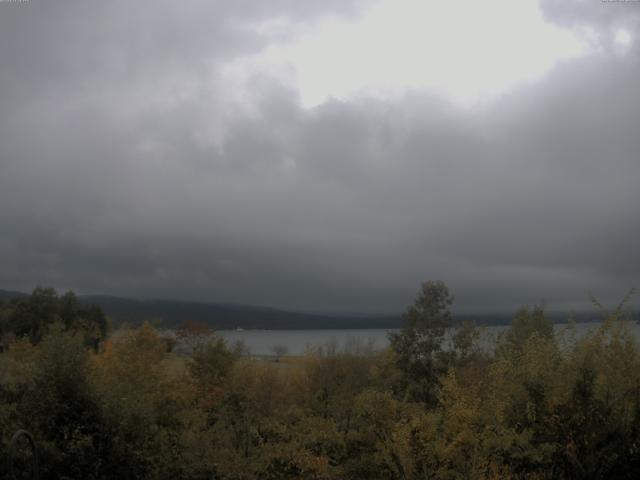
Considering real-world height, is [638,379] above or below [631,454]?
above

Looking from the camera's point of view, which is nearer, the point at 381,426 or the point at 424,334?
the point at 381,426

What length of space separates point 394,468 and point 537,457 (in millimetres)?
5099

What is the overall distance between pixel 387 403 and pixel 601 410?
7.49 meters

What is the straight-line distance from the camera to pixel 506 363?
16484 millimetres

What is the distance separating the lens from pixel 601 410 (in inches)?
585

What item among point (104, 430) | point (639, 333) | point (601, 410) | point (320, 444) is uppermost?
point (639, 333)

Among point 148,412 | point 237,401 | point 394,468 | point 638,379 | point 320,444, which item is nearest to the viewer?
point 638,379

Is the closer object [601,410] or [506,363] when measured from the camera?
[601,410]

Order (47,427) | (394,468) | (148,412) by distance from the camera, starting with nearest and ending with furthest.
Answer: (47,427)
(394,468)
(148,412)

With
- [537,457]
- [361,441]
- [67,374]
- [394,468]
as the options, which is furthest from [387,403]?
[67,374]

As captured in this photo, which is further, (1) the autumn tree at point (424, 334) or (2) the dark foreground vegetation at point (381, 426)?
(1) the autumn tree at point (424, 334)

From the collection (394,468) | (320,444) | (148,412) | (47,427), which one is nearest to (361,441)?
(320,444)

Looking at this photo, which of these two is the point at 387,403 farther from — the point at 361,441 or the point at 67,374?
the point at 67,374

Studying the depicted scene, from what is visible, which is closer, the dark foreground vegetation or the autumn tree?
the dark foreground vegetation
